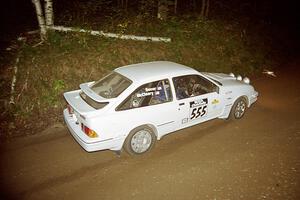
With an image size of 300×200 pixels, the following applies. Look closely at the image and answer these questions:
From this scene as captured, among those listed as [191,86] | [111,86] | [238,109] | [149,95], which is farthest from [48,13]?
[238,109]

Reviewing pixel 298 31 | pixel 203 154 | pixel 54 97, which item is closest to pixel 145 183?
pixel 203 154

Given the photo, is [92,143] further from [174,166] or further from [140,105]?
[174,166]

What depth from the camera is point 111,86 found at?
6105 mm

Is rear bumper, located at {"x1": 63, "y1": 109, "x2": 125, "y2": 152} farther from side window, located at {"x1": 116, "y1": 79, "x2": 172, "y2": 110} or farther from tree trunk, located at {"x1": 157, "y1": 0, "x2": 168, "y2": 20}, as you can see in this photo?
tree trunk, located at {"x1": 157, "y1": 0, "x2": 168, "y2": 20}

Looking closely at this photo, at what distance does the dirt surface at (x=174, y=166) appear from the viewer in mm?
5066

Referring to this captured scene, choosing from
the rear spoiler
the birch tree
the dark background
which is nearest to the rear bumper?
the rear spoiler

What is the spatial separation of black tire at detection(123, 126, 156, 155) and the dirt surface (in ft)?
0.56

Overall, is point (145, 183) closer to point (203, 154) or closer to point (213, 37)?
point (203, 154)

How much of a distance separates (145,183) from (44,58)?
520 cm

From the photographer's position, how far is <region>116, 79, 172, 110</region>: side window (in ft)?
18.7

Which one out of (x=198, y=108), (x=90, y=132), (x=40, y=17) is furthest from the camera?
(x=40, y=17)

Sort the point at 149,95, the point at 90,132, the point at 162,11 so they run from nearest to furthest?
1. the point at 90,132
2. the point at 149,95
3. the point at 162,11

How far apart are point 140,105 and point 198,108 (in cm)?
152

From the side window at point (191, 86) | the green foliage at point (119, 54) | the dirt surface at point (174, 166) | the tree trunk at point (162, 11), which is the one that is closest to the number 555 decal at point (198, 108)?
the side window at point (191, 86)
